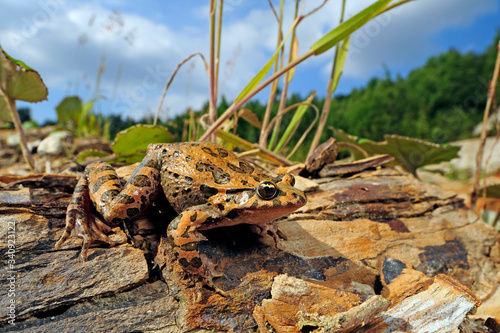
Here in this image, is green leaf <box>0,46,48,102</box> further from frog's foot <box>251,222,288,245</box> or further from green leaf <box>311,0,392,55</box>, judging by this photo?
green leaf <box>311,0,392,55</box>

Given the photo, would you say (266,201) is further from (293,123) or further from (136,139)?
(293,123)

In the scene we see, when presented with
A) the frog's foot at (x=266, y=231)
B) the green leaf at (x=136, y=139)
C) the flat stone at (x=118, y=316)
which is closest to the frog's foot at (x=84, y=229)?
the flat stone at (x=118, y=316)

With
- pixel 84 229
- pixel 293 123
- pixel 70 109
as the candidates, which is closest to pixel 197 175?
pixel 84 229

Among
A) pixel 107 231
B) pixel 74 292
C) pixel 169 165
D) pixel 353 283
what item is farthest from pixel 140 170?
pixel 353 283

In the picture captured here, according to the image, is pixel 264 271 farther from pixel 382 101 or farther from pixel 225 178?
pixel 382 101

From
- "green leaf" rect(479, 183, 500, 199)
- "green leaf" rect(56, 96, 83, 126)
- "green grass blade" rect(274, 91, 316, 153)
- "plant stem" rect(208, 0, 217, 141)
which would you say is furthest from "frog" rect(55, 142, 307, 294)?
"green leaf" rect(56, 96, 83, 126)

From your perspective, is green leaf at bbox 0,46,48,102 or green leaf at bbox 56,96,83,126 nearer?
green leaf at bbox 0,46,48,102
